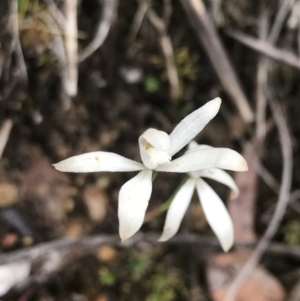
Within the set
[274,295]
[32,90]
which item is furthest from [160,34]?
[274,295]

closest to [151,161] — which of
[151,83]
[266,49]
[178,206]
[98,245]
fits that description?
[178,206]

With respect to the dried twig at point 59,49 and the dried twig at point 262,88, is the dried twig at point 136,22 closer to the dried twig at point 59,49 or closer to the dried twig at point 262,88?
the dried twig at point 59,49

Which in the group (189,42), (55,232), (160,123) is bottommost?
(55,232)

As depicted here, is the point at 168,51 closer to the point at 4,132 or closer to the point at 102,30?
the point at 102,30

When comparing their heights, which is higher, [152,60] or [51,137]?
[152,60]

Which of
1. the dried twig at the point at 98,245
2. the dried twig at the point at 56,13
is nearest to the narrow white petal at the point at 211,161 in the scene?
the dried twig at the point at 98,245

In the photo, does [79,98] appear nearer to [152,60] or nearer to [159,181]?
[152,60]

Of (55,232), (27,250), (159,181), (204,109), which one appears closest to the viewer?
(204,109)

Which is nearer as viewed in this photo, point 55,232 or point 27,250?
point 27,250
